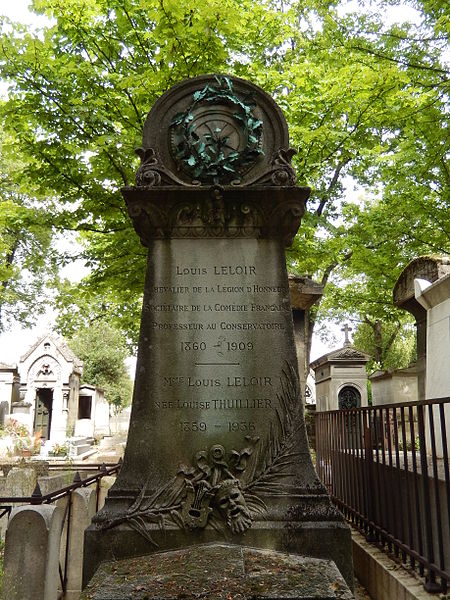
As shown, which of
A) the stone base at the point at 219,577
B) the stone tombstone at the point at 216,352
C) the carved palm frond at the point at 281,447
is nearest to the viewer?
the stone base at the point at 219,577

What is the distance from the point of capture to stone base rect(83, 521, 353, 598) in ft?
11.9

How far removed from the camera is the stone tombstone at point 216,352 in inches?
147

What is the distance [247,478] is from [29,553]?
1.69 metres

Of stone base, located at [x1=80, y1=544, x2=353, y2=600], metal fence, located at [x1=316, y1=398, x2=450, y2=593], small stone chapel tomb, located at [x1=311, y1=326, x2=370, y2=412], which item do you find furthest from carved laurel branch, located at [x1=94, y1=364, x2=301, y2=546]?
small stone chapel tomb, located at [x1=311, y1=326, x2=370, y2=412]

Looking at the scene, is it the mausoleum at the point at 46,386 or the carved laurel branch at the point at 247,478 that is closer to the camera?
the carved laurel branch at the point at 247,478

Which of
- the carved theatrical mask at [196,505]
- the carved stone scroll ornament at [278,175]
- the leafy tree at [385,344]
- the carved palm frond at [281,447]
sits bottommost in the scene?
the carved theatrical mask at [196,505]

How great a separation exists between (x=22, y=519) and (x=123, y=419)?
39151 mm

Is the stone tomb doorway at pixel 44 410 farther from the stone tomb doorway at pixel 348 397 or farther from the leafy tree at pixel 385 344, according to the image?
the leafy tree at pixel 385 344

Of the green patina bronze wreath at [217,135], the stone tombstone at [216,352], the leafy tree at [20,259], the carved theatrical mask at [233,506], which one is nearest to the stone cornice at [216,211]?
the stone tombstone at [216,352]

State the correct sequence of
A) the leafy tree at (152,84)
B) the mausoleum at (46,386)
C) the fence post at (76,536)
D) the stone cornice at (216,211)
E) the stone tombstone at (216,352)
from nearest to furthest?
the stone tombstone at (216,352)
the stone cornice at (216,211)
the fence post at (76,536)
the leafy tree at (152,84)
the mausoleum at (46,386)

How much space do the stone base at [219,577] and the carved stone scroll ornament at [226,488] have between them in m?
0.23

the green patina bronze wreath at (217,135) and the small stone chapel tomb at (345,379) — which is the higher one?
the green patina bronze wreath at (217,135)

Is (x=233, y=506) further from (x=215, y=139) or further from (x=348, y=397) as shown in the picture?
(x=348, y=397)

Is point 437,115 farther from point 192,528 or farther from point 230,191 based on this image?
point 192,528
